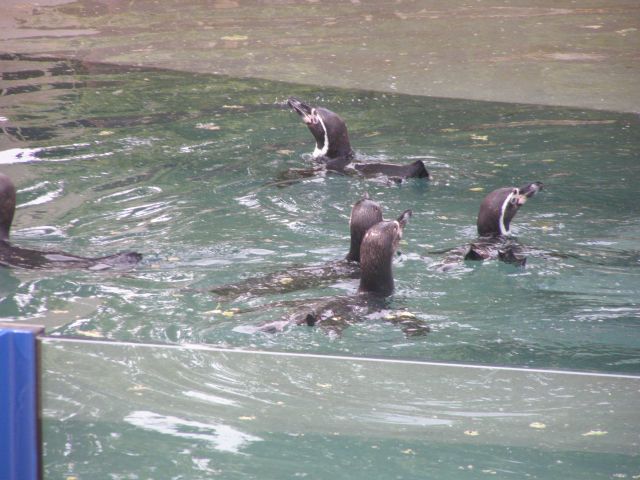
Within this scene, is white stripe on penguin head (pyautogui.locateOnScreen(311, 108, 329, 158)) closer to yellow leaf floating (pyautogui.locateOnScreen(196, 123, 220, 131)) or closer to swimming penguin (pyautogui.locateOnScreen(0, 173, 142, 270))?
yellow leaf floating (pyautogui.locateOnScreen(196, 123, 220, 131))

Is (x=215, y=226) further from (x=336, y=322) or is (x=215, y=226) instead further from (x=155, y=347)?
(x=155, y=347)

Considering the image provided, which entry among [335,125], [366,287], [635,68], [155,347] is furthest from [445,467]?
[635,68]

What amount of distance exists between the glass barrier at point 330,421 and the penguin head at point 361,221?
3.54 metres

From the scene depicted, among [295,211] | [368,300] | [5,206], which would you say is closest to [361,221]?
[368,300]

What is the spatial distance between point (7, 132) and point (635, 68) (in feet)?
29.7

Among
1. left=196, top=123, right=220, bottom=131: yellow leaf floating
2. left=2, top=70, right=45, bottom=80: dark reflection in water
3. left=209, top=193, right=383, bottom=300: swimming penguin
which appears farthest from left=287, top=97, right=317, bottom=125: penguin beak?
left=2, top=70, right=45, bottom=80: dark reflection in water

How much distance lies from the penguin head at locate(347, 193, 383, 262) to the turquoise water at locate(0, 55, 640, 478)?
0.39 meters

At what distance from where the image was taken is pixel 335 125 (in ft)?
32.9

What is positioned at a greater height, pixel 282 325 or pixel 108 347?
pixel 108 347

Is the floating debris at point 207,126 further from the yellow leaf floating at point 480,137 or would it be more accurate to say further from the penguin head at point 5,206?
the penguin head at point 5,206

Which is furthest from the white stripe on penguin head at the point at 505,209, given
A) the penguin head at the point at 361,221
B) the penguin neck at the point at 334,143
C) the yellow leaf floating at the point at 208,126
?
the yellow leaf floating at the point at 208,126

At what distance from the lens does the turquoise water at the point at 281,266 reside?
352 cm

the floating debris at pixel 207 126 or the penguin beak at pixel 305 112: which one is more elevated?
the penguin beak at pixel 305 112

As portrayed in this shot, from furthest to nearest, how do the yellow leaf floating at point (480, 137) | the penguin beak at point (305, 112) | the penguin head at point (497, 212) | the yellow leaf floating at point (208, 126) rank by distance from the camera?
the yellow leaf floating at point (208, 126) → the yellow leaf floating at point (480, 137) → the penguin beak at point (305, 112) → the penguin head at point (497, 212)
